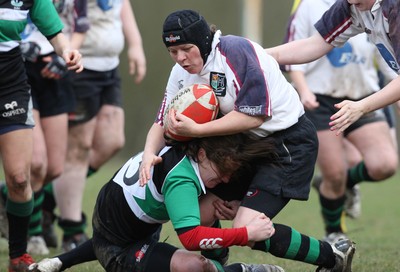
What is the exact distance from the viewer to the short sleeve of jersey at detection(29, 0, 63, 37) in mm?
5207

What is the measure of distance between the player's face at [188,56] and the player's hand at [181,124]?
237mm

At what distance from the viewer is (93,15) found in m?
6.94

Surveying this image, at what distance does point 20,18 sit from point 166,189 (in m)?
1.50

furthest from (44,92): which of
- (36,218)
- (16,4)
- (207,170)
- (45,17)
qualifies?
(207,170)

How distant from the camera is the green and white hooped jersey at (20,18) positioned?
5.06 m

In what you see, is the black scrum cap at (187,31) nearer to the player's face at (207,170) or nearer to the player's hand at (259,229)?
the player's face at (207,170)

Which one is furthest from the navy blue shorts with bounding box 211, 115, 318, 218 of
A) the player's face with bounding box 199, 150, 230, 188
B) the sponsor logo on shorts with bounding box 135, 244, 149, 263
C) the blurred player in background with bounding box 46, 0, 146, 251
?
the blurred player in background with bounding box 46, 0, 146, 251

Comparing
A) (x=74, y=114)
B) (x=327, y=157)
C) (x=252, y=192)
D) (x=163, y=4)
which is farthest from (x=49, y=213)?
(x=163, y=4)

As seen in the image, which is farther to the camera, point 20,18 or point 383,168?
point 383,168

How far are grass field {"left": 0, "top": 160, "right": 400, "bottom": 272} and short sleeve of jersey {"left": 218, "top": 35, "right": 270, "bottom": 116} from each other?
1.24 metres

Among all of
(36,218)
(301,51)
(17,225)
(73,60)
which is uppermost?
(301,51)

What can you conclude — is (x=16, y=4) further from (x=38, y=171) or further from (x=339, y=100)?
(x=339, y=100)

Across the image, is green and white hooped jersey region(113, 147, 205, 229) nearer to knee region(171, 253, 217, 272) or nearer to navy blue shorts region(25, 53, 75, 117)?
knee region(171, 253, 217, 272)

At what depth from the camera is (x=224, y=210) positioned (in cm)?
461
